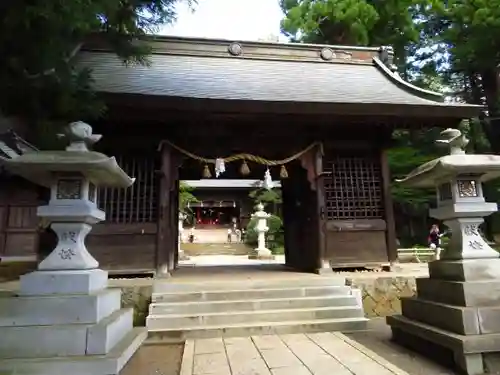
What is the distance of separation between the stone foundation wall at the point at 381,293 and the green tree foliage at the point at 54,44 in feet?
15.3

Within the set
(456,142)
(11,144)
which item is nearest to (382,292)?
(456,142)

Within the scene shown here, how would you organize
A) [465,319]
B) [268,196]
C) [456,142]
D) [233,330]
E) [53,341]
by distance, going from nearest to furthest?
[53,341] → [465,319] → [456,142] → [233,330] → [268,196]

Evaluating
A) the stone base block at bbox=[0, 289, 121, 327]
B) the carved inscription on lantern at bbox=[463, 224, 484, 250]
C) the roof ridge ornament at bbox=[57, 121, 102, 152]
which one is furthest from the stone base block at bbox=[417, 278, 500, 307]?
the roof ridge ornament at bbox=[57, 121, 102, 152]

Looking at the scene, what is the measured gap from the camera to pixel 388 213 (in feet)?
23.7

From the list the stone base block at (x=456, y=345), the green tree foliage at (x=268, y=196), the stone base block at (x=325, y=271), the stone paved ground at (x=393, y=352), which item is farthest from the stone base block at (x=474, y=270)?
the green tree foliage at (x=268, y=196)

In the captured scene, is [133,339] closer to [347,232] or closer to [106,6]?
[106,6]

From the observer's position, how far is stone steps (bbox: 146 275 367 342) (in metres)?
4.72

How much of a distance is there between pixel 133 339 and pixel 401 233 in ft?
56.6

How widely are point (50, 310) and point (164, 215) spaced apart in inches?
137

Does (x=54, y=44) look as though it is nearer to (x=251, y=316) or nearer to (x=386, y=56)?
(x=251, y=316)

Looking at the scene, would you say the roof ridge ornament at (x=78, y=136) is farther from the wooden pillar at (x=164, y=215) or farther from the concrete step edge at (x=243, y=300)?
the wooden pillar at (x=164, y=215)

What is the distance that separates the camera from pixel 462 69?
17.4 m

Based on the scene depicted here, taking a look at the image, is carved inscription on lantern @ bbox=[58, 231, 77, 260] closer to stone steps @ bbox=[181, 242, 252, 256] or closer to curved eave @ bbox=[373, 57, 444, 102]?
curved eave @ bbox=[373, 57, 444, 102]

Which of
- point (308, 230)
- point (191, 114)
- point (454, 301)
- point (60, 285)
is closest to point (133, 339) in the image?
point (60, 285)
